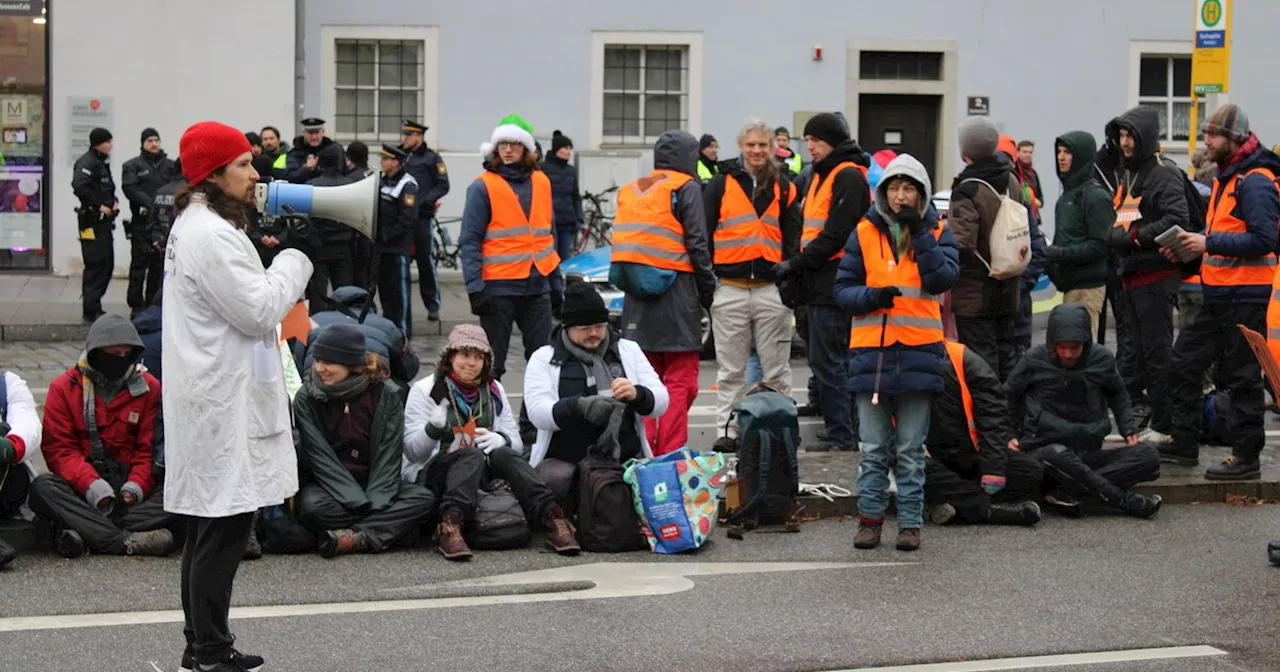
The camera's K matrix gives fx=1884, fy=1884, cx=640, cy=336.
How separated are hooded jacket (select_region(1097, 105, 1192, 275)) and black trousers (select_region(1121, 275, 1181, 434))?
0.14 metres

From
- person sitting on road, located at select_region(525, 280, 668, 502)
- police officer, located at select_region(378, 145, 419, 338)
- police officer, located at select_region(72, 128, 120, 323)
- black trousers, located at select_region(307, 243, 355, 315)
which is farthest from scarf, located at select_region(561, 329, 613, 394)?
police officer, located at select_region(72, 128, 120, 323)

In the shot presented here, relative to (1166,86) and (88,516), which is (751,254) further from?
(1166,86)

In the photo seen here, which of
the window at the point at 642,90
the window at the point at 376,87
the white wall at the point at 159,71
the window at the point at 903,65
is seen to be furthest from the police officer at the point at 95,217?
the window at the point at 903,65

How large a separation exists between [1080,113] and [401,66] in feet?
29.3

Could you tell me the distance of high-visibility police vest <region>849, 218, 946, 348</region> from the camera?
8.56 metres

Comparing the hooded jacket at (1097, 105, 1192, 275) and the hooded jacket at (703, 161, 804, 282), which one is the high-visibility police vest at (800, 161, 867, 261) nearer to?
the hooded jacket at (703, 161, 804, 282)

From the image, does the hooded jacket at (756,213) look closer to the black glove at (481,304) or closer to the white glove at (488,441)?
the black glove at (481,304)

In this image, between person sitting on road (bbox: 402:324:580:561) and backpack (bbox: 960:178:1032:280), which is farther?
backpack (bbox: 960:178:1032:280)

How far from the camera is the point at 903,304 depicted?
8.56 m

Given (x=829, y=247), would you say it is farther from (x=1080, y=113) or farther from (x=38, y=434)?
(x=1080, y=113)

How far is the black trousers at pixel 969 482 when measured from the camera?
9.20m

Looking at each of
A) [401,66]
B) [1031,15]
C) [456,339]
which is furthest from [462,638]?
[1031,15]

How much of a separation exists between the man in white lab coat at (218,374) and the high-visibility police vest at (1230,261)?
5.88m

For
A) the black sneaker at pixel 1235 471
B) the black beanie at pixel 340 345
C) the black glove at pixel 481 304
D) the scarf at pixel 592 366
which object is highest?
the black glove at pixel 481 304
